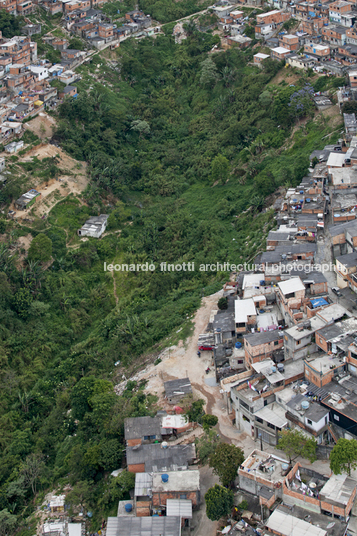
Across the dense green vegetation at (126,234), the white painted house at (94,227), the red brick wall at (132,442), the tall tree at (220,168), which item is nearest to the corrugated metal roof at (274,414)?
the dense green vegetation at (126,234)

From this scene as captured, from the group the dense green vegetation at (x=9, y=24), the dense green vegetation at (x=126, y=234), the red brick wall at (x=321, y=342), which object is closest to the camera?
the red brick wall at (x=321, y=342)

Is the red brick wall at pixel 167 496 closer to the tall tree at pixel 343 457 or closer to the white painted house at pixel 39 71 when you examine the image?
the tall tree at pixel 343 457

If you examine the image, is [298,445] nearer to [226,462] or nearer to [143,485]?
[226,462]

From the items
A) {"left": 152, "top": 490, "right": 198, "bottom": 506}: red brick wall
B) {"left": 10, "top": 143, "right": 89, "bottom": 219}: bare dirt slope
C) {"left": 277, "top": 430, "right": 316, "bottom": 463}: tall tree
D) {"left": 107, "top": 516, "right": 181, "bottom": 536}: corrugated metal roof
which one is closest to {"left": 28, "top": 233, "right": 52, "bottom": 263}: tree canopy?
{"left": 10, "top": 143, "right": 89, "bottom": 219}: bare dirt slope

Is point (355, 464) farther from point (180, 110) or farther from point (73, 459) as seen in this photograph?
point (180, 110)

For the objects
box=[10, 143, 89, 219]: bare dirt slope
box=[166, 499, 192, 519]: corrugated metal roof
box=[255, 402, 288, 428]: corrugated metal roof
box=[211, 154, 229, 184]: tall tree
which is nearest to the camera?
box=[166, 499, 192, 519]: corrugated metal roof

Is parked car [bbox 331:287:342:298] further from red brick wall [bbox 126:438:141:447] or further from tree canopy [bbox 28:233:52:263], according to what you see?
tree canopy [bbox 28:233:52:263]

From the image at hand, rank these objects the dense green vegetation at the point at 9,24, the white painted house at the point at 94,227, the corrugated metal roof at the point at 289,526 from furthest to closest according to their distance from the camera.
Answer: the dense green vegetation at the point at 9,24 → the white painted house at the point at 94,227 → the corrugated metal roof at the point at 289,526
